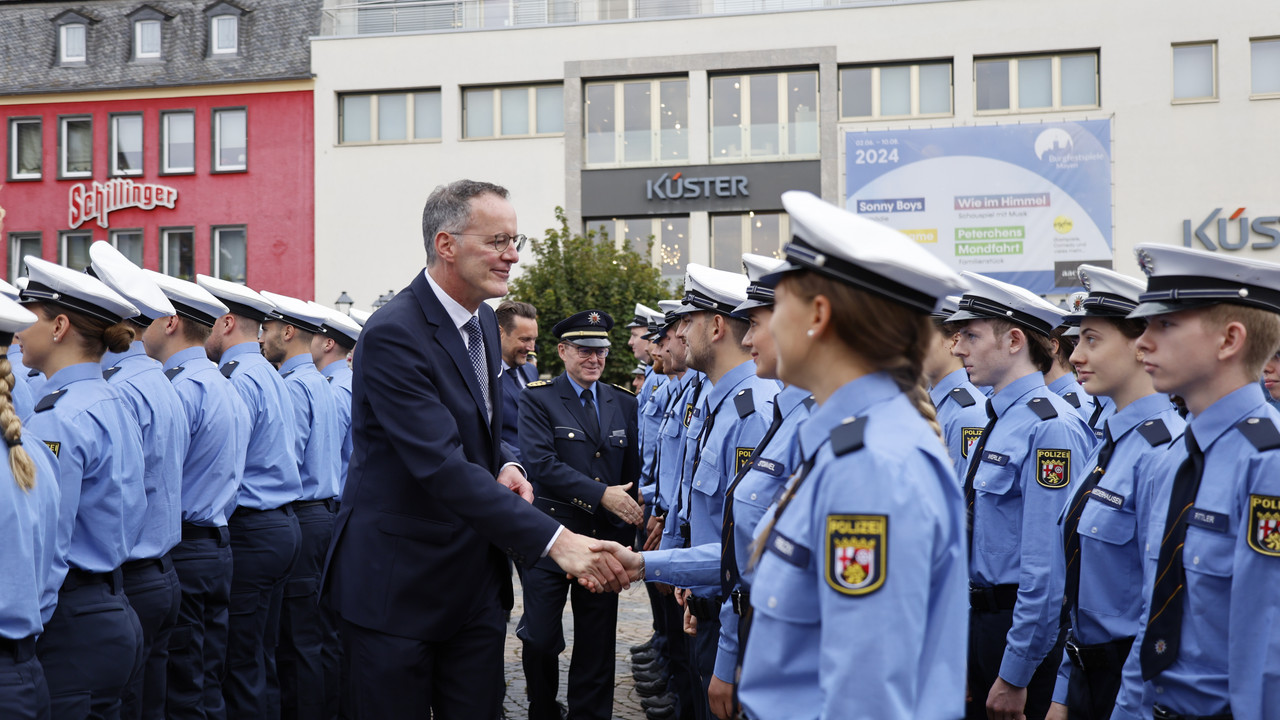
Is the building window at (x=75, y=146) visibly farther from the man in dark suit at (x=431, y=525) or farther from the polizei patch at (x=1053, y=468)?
the polizei patch at (x=1053, y=468)

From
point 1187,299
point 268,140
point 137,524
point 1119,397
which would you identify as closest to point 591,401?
point 137,524

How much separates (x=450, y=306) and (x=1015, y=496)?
8.14ft

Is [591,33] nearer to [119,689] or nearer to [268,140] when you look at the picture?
[268,140]

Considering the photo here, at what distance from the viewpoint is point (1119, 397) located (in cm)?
402

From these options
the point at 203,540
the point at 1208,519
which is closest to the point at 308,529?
the point at 203,540

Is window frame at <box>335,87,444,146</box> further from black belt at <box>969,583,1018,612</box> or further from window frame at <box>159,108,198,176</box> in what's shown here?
black belt at <box>969,583,1018,612</box>

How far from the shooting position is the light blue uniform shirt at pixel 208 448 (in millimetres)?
5605

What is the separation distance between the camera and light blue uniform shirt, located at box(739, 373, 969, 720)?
1.87 m

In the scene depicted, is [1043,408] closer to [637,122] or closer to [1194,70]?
[637,122]

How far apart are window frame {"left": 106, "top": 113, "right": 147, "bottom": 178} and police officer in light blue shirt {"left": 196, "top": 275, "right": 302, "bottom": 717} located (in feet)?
88.0

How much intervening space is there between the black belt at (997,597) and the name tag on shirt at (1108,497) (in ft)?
3.12

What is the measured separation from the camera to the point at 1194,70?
2683 cm

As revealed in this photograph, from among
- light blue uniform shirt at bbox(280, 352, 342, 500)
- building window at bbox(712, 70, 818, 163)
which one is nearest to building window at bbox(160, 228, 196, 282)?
building window at bbox(712, 70, 818, 163)

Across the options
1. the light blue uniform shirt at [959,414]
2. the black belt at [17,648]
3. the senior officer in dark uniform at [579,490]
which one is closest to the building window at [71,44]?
the senior officer in dark uniform at [579,490]
